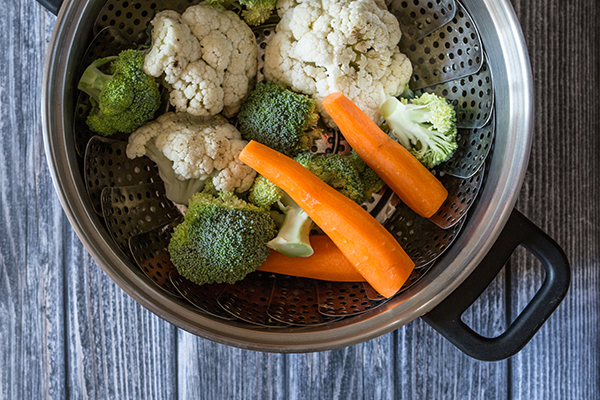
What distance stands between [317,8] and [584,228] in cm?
96

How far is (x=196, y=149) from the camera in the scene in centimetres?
95

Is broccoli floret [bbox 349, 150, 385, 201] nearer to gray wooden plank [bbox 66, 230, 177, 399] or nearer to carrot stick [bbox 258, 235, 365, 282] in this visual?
carrot stick [bbox 258, 235, 365, 282]

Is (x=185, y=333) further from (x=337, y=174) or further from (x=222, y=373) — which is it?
(x=337, y=174)

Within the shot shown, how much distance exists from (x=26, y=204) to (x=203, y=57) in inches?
25.6

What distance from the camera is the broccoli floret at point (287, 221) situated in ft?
3.16

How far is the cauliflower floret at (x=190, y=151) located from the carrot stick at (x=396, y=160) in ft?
0.86

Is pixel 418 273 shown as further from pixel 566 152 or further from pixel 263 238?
pixel 566 152

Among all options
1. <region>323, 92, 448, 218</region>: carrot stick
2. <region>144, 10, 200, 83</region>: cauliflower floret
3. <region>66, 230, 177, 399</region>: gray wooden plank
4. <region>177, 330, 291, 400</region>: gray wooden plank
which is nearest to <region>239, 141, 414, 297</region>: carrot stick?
<region>323, 92, 448, 218</region>: carrot stick

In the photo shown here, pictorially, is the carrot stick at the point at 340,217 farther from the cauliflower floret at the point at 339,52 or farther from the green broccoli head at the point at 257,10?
the green broccoli head at the point at 257,10

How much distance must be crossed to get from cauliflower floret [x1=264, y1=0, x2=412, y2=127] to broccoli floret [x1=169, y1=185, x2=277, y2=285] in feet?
1.19

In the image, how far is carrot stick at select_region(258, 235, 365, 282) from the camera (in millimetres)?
1014

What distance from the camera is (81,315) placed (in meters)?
1.11

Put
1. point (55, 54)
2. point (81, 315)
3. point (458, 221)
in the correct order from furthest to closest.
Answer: point (81, 315) < point (458, 221) < point (55, 54)

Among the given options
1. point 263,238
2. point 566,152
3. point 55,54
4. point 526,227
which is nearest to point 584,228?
point 566,152
